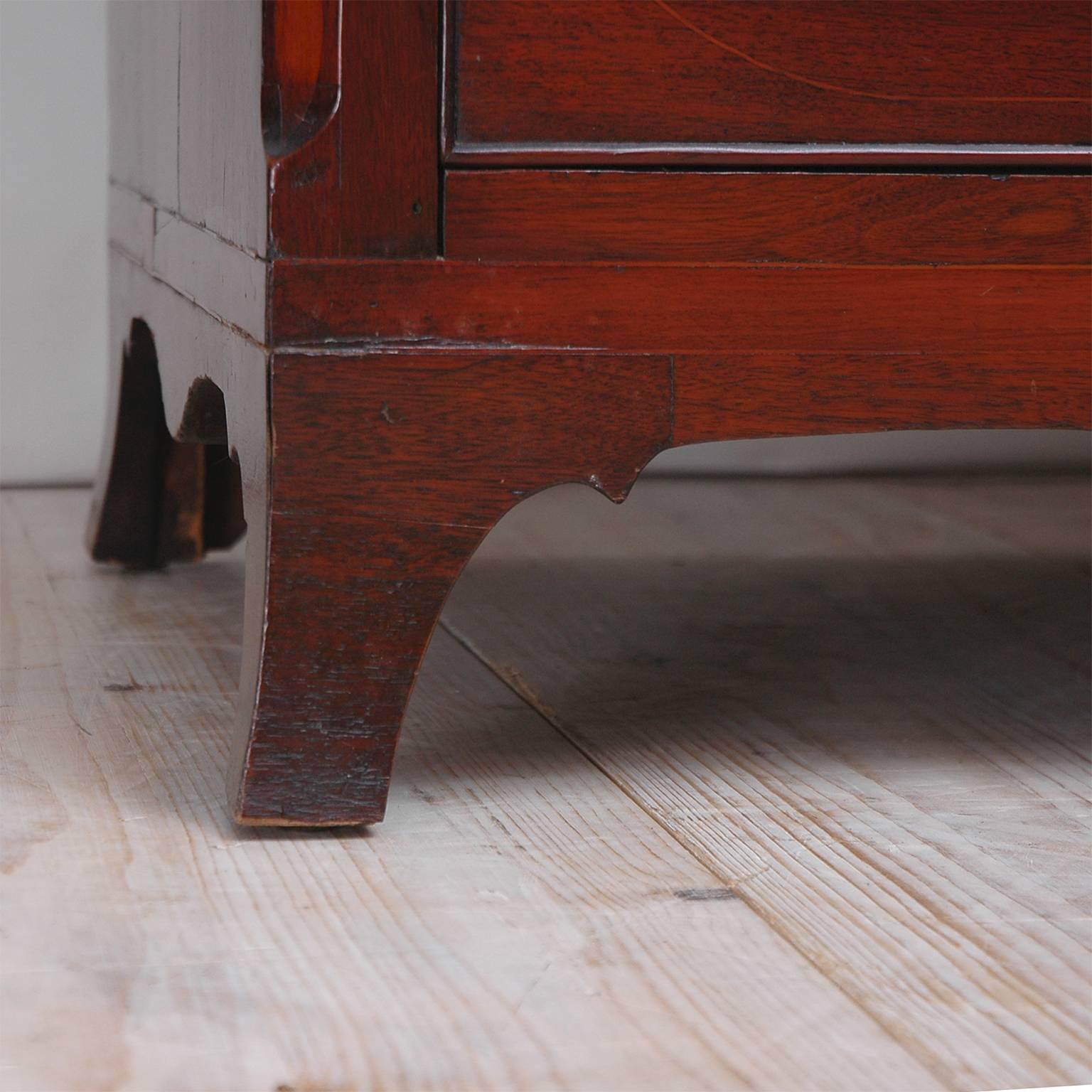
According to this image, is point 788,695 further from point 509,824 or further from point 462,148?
point 462,148

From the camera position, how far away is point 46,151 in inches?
59.5

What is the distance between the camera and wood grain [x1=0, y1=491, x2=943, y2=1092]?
479 mm

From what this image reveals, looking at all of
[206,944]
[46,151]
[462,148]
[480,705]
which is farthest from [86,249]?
[206,944]

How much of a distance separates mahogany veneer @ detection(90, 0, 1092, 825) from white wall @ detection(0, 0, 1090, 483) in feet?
2.87

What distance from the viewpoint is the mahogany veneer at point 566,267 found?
2.09ft

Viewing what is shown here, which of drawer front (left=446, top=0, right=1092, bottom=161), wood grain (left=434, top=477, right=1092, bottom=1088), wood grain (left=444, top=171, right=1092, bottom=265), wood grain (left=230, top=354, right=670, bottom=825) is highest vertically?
drawer front (left=446, top=0, right=1092, bottom=161)

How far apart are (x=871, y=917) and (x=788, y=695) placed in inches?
12.4

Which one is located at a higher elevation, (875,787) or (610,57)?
(610,57)

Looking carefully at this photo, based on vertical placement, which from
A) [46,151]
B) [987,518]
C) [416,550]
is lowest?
[987,518]

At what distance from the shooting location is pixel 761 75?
0.66 meters

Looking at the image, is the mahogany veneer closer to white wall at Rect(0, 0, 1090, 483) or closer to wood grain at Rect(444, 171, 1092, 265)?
wood grain at Rect(444, 171, 1092, 265)

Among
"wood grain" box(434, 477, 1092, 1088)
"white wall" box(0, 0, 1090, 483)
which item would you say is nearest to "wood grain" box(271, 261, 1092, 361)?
"wood grain" box(434, 477, 1092, 1088)

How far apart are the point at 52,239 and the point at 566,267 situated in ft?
3.31

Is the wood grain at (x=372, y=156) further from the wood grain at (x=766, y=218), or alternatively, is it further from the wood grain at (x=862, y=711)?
the wood grain at (x=862, y=711)
